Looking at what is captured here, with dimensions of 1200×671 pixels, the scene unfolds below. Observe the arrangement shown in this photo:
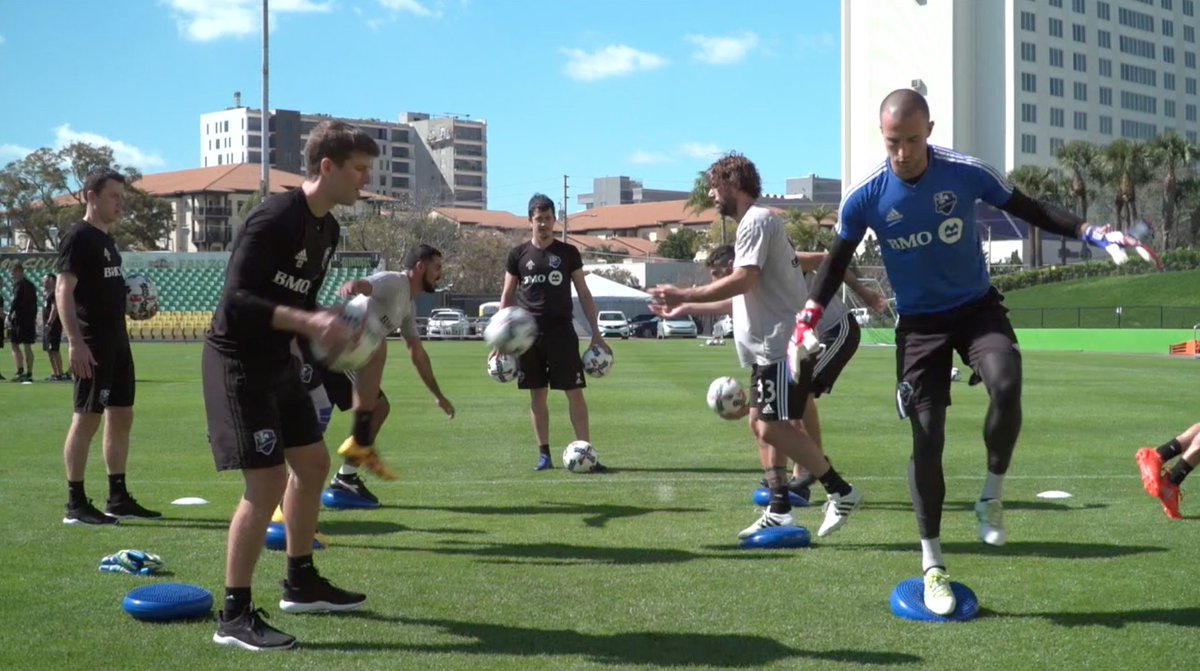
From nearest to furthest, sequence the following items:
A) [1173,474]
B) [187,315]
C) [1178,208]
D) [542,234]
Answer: [1173,474], [542,234], [187,315], [1178,208]

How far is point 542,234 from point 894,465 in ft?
12.3

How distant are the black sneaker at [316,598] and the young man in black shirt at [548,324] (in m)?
5.78

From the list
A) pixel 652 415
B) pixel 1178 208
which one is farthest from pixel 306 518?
pixel 1178 208

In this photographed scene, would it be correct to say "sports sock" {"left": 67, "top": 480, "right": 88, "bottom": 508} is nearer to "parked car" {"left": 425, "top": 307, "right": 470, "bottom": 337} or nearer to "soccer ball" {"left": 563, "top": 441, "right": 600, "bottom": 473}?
"soccer ball" {"left": 563, "top": 441, "right": 600, "bottom": 473}

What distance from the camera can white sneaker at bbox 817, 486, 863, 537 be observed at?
281 inches

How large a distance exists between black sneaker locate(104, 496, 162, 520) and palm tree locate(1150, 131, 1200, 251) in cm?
8929

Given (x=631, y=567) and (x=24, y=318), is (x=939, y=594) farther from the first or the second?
(x=24, y=318)

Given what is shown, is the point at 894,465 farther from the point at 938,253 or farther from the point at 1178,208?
the point at 1178,208

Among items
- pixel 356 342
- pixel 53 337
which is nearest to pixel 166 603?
pixel 356 342

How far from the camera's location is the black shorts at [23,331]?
86.3 feet

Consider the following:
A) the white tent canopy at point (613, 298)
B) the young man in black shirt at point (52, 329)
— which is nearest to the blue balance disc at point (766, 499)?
the young man in black shirt at point (52, 329)

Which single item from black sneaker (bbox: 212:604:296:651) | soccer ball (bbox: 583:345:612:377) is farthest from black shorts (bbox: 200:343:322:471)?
soccer ball (bbox: 583:345:612:377)

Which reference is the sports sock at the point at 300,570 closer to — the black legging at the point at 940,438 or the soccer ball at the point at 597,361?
the black legging at the point at 940,438

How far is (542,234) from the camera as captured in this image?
11.6 meters
